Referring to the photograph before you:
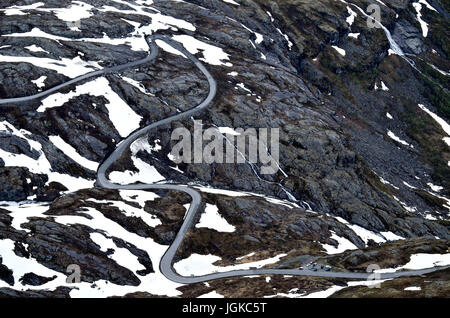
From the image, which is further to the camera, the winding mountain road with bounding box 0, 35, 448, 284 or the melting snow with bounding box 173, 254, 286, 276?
the melting snow with bounding box 173, 254, 286, 276

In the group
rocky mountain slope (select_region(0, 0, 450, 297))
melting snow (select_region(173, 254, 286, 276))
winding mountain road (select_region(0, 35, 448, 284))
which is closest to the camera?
winding mountain road (select_region(0, 35, 448, 284))

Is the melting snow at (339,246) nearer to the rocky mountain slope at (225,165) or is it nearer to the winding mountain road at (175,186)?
the rocky mountain slope at (225,165)

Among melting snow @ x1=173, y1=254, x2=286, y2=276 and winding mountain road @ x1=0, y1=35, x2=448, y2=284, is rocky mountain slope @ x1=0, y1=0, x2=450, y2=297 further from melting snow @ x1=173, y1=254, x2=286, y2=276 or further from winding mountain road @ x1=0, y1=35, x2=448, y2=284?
winding mountain road @ x1=0, y1=35, x2=448, y2=284

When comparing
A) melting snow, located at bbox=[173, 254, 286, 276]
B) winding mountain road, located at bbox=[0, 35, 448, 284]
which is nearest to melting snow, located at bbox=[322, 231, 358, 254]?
melting snow, located at bbox=[173, 254, 286, 276]

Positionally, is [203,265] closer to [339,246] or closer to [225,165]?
[339,246]

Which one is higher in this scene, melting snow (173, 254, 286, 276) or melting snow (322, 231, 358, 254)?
melting snow (173, 254, 286, 276)

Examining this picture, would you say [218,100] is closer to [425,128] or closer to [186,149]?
[186,149]
